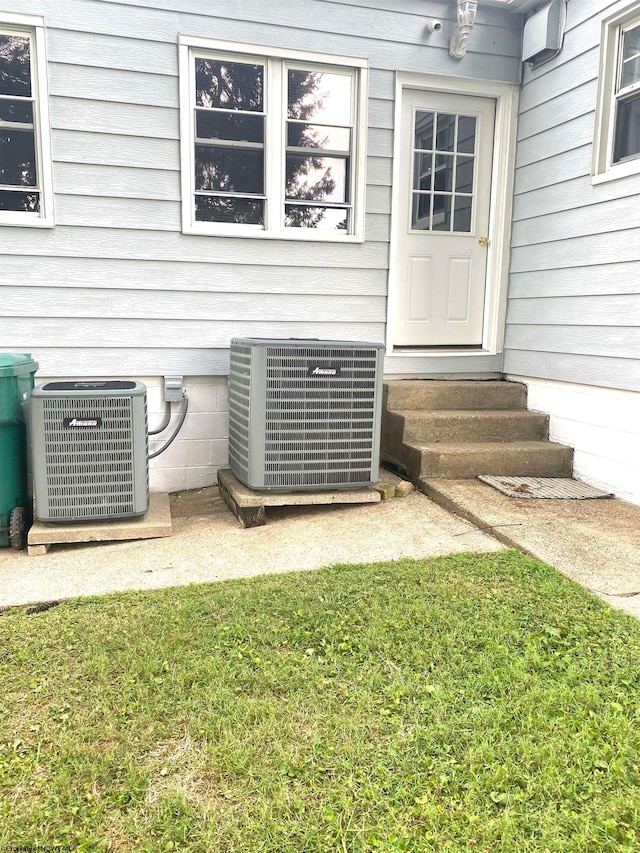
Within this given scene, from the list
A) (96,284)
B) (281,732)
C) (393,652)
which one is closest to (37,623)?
(281,732)

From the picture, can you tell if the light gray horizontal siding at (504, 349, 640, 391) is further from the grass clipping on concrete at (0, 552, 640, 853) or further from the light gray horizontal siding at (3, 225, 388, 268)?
the grass clipping on concrete at (0, 552, 640, 853)

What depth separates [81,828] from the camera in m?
1.59

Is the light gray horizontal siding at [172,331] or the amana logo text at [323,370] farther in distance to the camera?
the light gray horizontal siding at [172,331]

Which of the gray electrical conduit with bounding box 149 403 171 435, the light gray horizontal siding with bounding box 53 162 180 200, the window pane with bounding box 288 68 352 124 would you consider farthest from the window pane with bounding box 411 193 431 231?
the gray electrical conduit with bounding box 149 403 171 435

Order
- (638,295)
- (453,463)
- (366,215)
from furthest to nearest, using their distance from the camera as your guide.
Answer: (366,215), (453,463), (638,295)

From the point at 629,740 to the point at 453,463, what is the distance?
8.56 ft

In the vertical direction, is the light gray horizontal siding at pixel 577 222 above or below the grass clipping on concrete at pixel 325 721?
above

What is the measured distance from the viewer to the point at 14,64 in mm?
4238

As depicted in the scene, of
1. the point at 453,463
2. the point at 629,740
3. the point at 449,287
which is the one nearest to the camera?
the point at 629,740

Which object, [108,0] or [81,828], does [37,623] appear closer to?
[81,828]

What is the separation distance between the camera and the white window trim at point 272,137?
4465 mm

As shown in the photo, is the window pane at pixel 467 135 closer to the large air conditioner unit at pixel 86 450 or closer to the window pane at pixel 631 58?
the window pane at pixel 631 58

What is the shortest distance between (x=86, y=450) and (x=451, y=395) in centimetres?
273

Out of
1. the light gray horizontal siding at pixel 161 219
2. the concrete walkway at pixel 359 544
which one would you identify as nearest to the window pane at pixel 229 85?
the light gray horizontal siding at pixel 161 219
